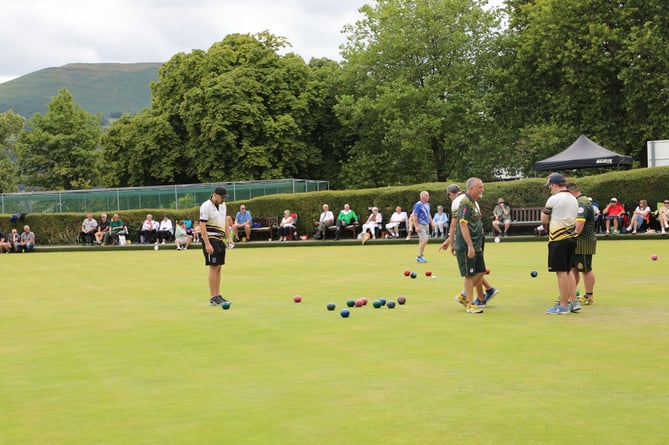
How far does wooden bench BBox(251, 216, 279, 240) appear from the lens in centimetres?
3261

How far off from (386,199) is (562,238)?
20959 mm

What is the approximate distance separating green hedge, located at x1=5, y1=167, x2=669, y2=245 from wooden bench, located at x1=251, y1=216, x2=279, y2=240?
234mm

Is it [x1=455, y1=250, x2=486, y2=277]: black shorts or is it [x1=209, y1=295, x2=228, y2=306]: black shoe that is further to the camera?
[x1=209, y1=295, x2=228, y2=306]: black shoe

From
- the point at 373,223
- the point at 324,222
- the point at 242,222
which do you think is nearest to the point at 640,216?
the point at 373,223

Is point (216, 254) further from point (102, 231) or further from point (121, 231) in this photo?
point (102, 231)

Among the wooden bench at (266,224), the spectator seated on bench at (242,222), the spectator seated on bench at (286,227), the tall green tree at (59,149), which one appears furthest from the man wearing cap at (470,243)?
the tall green tree at (59,149)

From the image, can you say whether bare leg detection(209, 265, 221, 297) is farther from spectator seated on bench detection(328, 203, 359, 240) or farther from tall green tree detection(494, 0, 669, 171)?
A: tall green tree detection(494, 0, 669, 171)

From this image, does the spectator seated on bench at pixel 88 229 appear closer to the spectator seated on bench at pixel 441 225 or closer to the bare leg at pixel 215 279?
the spectator seated on bench at pixel 441 225

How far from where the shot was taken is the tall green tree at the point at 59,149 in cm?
6606

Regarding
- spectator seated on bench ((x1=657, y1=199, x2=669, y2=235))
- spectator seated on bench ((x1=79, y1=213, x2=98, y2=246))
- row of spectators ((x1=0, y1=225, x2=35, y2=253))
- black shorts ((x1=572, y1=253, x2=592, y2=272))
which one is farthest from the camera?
spectator seated on bench ((x1=79, y1=213, x2=98, y2=246))

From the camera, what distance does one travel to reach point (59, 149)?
6612cm

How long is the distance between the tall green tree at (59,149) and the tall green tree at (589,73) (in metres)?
38.1

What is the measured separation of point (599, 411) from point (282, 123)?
3939 centimetres

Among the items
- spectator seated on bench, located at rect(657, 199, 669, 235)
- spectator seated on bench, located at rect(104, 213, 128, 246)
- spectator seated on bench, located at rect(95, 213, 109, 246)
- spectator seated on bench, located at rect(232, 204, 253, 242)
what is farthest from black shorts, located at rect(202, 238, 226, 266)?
spectator seated on bench, located at rect(95, 213, 109, 246)
